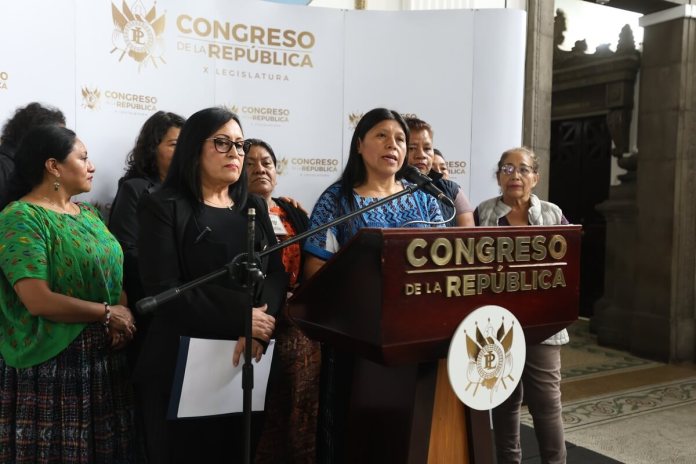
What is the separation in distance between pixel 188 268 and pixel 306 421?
905 millimetres

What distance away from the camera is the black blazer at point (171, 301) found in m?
1.68

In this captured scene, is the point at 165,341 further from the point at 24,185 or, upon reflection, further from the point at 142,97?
the point at 142,97

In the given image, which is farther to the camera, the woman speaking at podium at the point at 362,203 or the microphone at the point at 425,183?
the woman speaking at podium at the point at 362,203

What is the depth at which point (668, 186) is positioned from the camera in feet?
16.8

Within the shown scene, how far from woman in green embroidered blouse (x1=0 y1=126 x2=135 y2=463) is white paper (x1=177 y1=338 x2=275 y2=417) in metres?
0.54

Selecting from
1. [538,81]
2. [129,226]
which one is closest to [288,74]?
[129,226]

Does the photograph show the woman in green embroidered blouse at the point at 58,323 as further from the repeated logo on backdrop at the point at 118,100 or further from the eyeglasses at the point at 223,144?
the repeated logo on backdrop at the point at 118,100

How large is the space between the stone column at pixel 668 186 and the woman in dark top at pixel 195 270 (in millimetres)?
4372

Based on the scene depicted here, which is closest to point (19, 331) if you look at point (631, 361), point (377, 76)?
point (377, 76)

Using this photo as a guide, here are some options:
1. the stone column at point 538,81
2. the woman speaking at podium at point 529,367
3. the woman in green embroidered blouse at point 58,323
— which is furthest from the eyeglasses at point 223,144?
the stone column at point 538,81

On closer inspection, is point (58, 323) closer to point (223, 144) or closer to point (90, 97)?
point (223, 144)

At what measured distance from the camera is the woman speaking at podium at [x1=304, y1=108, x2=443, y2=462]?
6.40 ft

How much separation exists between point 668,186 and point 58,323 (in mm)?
4789

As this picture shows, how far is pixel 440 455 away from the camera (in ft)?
5.04
